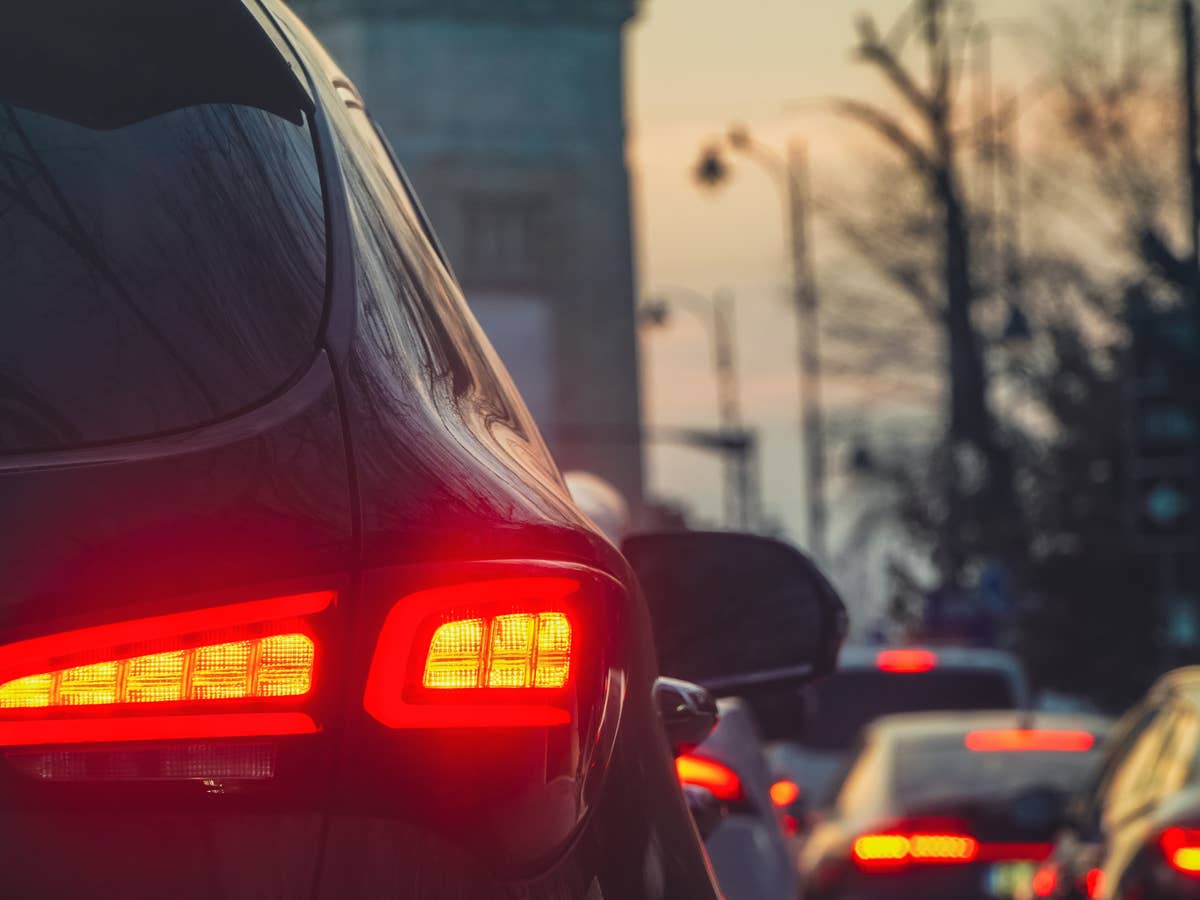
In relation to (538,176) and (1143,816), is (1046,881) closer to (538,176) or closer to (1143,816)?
(1143,816)

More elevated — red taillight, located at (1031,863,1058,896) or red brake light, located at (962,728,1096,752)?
red taillight, located at (1031,863,1058,896)

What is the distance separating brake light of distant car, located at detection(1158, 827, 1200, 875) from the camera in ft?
23.4

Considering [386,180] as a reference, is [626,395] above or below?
below

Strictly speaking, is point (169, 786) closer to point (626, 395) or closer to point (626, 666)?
point (626, 666)

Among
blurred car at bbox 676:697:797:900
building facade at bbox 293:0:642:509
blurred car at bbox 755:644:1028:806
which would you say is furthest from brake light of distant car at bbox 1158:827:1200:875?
building facade at bbox 293:0:642:509

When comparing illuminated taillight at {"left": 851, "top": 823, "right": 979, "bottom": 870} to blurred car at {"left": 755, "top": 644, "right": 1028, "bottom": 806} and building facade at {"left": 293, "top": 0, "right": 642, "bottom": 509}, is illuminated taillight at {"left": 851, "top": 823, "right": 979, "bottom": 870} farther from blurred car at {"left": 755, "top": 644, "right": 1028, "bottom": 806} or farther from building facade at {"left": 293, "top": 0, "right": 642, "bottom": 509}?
building facade at {"left": 293, "top": 0, "right": 642, "bottom": 509}

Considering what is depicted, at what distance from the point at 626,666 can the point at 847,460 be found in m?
47.6

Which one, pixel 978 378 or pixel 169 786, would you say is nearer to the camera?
pixel 169 786

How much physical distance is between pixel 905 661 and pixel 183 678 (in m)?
17.3

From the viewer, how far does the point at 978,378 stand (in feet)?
127

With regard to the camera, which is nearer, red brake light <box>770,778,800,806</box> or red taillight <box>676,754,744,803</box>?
red taillight <box>676,754,744,803</box>

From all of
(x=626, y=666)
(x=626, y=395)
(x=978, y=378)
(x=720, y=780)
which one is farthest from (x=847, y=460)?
(x=626, y=666)

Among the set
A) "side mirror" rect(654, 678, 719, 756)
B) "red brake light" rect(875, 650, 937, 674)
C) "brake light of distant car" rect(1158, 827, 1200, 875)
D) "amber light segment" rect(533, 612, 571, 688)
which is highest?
"amber light segment" rect(533, 612, 571, 688)

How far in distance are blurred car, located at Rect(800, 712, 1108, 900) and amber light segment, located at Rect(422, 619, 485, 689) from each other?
A: 8.58m
